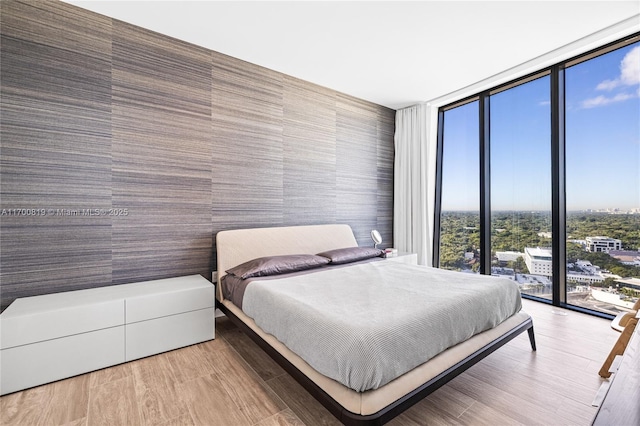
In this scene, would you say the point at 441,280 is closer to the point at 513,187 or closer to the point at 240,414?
the point at 240,414

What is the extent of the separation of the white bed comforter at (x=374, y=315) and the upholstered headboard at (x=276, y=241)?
0.68 meters

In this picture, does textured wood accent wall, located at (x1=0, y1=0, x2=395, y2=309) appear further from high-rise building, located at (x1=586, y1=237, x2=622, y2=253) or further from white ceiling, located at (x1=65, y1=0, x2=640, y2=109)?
high-rise building, located at (x1=586, y1=237, x2=622, y2=253)

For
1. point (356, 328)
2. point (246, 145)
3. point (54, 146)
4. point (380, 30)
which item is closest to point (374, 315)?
point (356, 328)

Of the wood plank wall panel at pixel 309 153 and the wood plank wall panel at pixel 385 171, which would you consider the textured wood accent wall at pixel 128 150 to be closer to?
the wood plank wall panel at pixel 309 153

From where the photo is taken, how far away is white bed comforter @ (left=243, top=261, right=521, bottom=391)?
4.39ft

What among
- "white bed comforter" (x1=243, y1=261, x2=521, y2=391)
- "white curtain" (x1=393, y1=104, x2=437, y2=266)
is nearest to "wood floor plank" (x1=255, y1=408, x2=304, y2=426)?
"white bed comforter" (x1=243, y1=261, x2=521, y2=391)

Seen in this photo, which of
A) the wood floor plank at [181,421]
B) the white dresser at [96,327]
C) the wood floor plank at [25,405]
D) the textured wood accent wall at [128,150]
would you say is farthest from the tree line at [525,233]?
the wood floor plank at [25,405]

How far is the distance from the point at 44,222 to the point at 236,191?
154 cm

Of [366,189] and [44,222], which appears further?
[366,189]

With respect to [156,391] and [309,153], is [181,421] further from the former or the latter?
[309,153]

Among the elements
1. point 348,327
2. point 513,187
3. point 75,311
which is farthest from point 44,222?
point 513,187

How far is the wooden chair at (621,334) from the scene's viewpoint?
187 centimetres

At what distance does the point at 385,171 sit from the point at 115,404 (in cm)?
407

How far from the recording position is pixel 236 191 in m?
3.11
